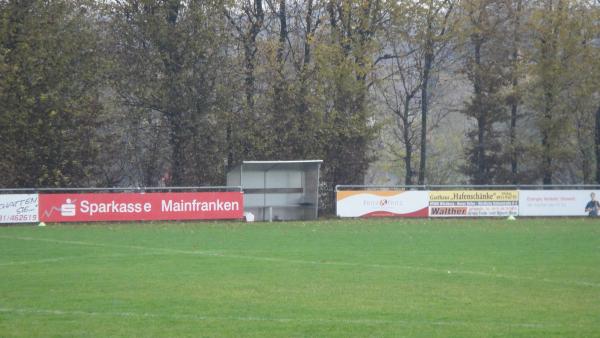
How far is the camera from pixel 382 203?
111 ft

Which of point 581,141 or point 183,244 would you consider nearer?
point 183,244

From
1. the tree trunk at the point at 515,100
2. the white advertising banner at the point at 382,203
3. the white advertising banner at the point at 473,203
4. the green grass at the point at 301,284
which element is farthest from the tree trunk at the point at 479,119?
the green grass at the point at 301,284

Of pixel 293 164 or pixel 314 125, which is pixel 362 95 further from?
pixel 293 164

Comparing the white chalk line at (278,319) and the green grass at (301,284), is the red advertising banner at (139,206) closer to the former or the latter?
the green grass at (301,284)

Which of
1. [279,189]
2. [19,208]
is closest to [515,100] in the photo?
[279,189]

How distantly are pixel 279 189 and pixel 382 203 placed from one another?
4.44 m

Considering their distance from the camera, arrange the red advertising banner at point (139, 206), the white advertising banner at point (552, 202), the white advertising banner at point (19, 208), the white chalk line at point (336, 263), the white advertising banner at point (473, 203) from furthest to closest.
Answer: the white advertising banner at point (552, 202)
the white advertising banner at point (473, 203)
the red advertising banner at point (139, 206)
the white advertising banner at point (19, 208)
the white chalk line at point (336, 263)

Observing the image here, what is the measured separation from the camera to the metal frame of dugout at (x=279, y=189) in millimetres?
33719

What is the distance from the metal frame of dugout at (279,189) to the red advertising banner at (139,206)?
158 centimetres

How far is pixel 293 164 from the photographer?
33.6 metres

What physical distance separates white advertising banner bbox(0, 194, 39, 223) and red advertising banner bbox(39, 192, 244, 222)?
10.1 inches

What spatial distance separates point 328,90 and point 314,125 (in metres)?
2.11

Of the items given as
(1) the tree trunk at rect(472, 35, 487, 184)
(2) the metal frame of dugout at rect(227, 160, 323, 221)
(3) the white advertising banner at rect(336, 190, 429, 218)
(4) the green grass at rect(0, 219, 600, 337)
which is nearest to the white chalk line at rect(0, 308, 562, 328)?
(4) the green grass at rect(0, 219, 600, 337)

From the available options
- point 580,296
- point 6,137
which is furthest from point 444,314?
point 6,137
